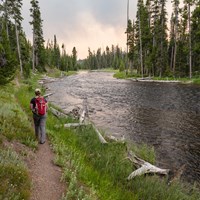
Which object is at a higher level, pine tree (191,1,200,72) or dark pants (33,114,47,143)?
pine tree (191,1,200,72)

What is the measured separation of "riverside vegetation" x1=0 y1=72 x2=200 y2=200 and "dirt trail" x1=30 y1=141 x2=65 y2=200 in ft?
0.69

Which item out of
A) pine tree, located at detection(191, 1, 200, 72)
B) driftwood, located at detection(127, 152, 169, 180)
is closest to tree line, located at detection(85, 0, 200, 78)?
pine tree, located at detection(191, 1, 200, 72)

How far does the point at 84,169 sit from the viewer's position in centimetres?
710

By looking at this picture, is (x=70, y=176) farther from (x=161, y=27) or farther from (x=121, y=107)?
(x=161, y=27)

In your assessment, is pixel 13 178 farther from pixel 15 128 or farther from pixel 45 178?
pixel 15 128

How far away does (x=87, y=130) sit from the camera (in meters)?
11.4

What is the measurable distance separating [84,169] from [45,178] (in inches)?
48.6

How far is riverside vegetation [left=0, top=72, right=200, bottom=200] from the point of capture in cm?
557

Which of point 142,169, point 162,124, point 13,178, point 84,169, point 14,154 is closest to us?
point 13,178

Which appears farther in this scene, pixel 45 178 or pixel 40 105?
pixel 40 105

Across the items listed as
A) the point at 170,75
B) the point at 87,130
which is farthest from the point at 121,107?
the point at 170,75

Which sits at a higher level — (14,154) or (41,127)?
(41,127)

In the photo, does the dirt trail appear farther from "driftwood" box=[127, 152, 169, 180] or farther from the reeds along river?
the reeds along river

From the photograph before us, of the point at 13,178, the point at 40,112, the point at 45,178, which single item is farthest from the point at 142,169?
the point at 40,112
